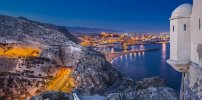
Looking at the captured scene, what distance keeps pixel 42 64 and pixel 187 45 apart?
760 inches

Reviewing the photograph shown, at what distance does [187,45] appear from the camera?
10219 millimetres

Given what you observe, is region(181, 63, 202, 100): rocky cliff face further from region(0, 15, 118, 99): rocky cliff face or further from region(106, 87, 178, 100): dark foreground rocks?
region(0, 15, 118, 99): rocky cliff face

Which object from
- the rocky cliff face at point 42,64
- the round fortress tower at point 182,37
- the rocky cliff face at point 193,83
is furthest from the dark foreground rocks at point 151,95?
the round fortress tower at point 182,37

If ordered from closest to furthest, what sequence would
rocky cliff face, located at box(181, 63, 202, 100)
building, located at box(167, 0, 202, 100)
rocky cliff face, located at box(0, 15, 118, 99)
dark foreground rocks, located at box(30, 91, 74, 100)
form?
rocky cliff face, located at box(181, 63, 202, 100) < building, located at box(167, 0, 202, 100) < dark foreground rocks, located at box(30, 91, 74, 100) < rocky cliff face, located at box(0, 15, 118, 99)

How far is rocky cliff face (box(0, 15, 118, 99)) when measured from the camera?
24.7m

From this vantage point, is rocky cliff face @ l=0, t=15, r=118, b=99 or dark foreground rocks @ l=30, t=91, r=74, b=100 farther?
rocky cliff face @ l=0, t=15, r=118, b=99

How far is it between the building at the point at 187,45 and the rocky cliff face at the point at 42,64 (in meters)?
9.29

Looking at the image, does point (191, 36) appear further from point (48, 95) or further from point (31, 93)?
point (31, 93)

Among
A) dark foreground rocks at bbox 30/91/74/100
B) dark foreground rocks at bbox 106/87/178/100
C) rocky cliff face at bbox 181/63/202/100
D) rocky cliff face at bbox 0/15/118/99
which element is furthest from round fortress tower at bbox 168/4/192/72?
rocky cliff face at bbox 0/15/118/99

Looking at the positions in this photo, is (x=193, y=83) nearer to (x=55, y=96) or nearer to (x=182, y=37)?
(x=182, y=37)

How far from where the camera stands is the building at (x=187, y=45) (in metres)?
9.57

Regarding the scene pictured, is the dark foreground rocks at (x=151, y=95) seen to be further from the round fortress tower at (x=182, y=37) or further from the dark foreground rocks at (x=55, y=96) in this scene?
the round fortress tower at (x=182, y=37)

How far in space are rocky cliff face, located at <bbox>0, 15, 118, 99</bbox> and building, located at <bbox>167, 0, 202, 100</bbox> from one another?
366 inches

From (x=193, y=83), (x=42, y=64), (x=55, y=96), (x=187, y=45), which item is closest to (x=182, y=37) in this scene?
(x=187, y=45)
